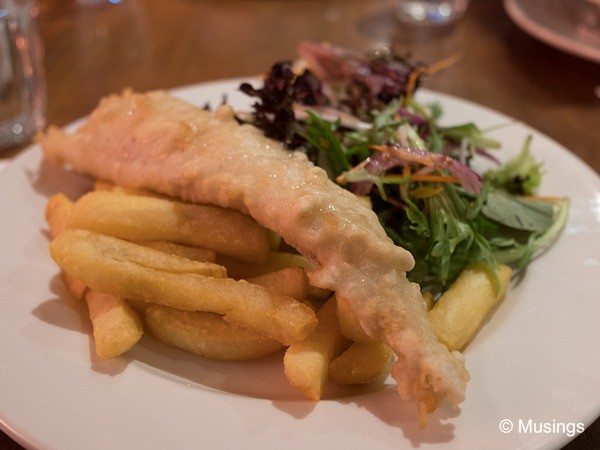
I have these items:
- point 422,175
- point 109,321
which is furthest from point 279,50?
point 109,321

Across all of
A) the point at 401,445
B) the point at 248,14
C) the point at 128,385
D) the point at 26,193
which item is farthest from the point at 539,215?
the point at 248,14

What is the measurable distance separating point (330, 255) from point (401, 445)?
2.06 feet

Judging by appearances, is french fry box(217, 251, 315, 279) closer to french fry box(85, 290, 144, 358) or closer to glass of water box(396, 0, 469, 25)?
french fry box(85, 290, 144, 358)

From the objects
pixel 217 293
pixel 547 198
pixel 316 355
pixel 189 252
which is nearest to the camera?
pixel 316 355

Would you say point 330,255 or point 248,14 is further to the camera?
point 248,14

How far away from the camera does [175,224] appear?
2342 millimetres

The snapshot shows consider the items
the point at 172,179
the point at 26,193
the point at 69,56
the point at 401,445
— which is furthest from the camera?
the point at 69,56

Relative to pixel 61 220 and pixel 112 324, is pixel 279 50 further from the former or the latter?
pixel 112 324

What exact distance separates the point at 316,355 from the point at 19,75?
3316mm

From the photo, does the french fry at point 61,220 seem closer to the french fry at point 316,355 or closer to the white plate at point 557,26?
the french fry at point 316,355

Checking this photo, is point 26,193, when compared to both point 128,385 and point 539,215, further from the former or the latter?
point 539,215

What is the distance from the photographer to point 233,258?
94.4 inches

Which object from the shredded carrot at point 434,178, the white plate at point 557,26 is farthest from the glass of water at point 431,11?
the shredded carrot at point 434,178

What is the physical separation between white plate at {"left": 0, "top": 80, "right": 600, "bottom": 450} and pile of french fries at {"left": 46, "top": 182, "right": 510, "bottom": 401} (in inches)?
3.4
